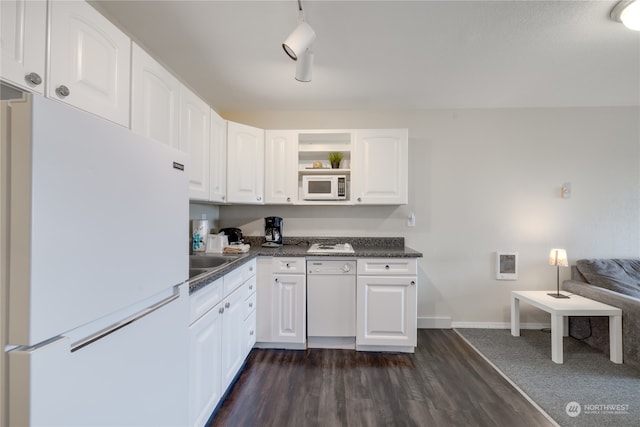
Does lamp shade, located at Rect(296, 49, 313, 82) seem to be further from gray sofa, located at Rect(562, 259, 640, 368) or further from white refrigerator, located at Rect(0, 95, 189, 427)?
gray sofa, located at Rect(562, 259, 640, 368)

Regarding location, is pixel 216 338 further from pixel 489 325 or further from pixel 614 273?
pixel 614 273

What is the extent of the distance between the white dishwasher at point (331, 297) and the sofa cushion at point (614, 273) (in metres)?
2.37

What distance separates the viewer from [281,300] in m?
2.36

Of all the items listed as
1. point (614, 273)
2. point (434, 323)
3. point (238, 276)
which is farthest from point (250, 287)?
point (614, 273)

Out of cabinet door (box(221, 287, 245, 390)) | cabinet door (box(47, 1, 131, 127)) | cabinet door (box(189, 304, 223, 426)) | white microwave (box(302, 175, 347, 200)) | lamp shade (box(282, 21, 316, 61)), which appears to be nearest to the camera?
cabinet door (box(47, 1, 131, 127))

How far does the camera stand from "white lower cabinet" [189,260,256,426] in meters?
1.31

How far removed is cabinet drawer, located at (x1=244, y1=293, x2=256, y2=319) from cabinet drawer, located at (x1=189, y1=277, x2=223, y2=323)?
20.6 inches

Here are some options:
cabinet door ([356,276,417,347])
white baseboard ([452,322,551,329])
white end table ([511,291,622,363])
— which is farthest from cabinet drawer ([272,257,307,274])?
white end table ([511,291,622,363])

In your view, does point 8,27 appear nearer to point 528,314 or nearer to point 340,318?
point 340,318

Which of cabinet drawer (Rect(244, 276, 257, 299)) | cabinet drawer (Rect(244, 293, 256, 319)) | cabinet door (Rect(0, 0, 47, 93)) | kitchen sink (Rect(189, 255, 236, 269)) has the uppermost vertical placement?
cabinet door (Rect(0, 0, 47, 93))

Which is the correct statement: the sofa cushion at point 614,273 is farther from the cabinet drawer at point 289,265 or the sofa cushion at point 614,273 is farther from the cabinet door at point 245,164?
the cabinet door at point 245,164

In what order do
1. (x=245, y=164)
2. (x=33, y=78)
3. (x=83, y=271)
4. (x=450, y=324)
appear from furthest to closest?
(x=450, y=324), (x=245, y=164), (x=33, y=78), (x=83, y=271)

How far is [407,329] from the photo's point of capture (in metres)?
2.32

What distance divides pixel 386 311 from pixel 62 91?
7.89 ft
